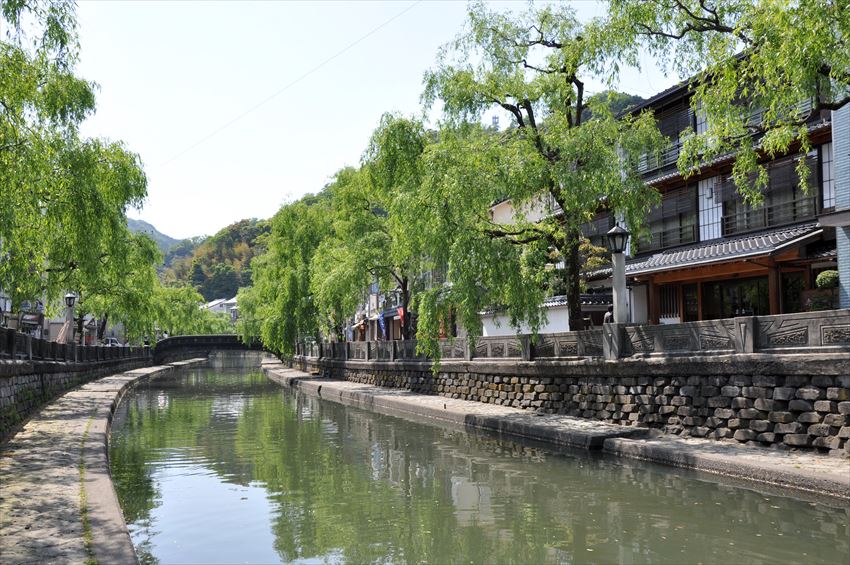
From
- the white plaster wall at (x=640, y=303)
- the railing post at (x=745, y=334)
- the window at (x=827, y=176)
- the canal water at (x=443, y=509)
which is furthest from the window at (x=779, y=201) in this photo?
the canal water at (x=443, y=509)

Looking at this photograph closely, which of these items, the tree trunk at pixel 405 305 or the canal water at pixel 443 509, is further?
the tree trunk at pixel 405 305

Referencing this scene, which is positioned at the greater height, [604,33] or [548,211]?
[604,33]

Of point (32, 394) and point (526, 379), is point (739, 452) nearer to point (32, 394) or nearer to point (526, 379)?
point (526, 379)

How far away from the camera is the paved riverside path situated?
10273 millimetres

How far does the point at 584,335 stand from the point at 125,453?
10.8 meters

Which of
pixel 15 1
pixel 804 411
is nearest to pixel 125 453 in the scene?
pixel 15 1

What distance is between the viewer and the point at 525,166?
1730 cm

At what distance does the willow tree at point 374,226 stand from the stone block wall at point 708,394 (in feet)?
21.9

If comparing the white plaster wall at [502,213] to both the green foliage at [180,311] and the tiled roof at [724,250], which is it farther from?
the green foliage at [180,311]

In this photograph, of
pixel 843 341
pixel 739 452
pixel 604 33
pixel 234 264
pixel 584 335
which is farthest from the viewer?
pixel 234 264

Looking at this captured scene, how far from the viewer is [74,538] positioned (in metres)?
7.25

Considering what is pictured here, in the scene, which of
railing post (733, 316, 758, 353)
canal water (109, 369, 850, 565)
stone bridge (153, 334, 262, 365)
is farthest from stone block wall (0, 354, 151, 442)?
stone bridge (153, 334, 262, 365)

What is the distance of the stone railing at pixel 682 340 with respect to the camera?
38.6ft

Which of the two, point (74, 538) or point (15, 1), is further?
point (15, 1)
